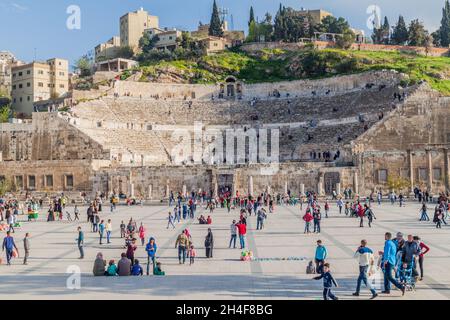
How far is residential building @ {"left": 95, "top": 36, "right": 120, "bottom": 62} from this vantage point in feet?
405

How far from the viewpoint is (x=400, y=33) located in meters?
110

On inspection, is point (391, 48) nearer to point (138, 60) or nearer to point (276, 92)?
point (276, 92)

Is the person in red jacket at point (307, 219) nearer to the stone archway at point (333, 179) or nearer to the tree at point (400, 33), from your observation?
the stone archway at point (333, 179)

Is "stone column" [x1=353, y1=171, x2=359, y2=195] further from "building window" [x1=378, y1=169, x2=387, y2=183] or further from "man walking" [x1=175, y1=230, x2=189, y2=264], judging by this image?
"man walking" [x1=175, y1=230, x2=189, y2=264]

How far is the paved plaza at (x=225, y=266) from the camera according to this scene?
46.0 feet

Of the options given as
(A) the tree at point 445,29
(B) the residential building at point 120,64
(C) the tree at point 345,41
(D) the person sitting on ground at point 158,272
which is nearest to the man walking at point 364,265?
(D) the person sitting on ground at point 158,272

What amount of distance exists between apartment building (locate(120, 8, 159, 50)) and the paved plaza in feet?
340

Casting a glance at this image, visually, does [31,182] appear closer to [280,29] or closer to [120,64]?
[120,64]

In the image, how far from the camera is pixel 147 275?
17.0 metres

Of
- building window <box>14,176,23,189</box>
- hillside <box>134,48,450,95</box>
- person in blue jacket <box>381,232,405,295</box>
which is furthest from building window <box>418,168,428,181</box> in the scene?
building window <box>14,176,23,189</box>

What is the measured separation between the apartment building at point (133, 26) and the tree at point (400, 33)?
190 feet
